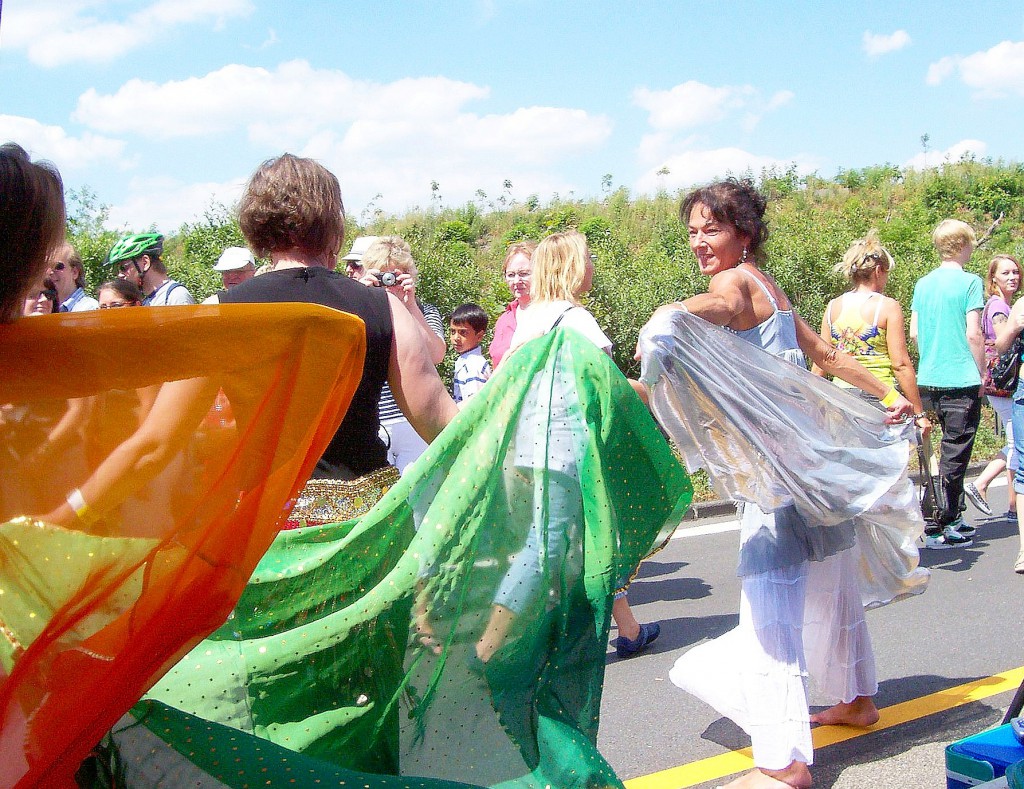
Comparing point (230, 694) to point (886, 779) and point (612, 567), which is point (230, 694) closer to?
point (612, 567)

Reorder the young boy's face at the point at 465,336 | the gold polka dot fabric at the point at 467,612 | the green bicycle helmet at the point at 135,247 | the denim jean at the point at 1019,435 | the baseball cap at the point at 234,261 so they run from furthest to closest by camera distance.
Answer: the young boy's face at the point at 465,336
the baseball cap at the point at 234,261
the green bicycle helmet at the point at 135,247
the denim jean at the point at 1019,435
the gold polka dot fabric at the point at 467,612

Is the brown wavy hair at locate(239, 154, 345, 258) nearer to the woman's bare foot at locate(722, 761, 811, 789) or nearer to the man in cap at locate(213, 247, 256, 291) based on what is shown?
the woman's bare foot at locate(722, 761, 811, 789)

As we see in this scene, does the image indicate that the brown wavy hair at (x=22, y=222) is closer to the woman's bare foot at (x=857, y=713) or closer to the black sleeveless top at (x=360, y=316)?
the black sleeveless top at (x=360, y=316)

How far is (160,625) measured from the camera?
4.71 feet

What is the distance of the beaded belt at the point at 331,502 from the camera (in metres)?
2.80

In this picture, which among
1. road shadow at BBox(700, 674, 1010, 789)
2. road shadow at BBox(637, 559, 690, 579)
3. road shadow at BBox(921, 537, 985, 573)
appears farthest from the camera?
road shadow at BBox(637, 559, 690, 579)

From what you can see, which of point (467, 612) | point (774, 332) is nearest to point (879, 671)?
point (774, 332)

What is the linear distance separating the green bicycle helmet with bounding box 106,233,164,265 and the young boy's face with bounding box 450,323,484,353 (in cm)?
189

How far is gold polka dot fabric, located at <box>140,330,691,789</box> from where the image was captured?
1869 millimetres

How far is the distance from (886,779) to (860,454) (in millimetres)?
1105

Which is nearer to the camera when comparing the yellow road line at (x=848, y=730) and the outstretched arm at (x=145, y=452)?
the outstretched arm at (x=145, y=452)

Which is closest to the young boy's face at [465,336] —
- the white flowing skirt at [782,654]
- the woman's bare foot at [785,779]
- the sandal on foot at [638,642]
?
the sandal on foot at [638,642]

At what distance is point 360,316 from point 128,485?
1383 mm

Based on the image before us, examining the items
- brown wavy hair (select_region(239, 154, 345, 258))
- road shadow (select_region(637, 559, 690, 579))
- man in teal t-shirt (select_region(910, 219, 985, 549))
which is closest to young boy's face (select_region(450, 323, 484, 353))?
road shadow (select_region(637, 559, 690, 579))
